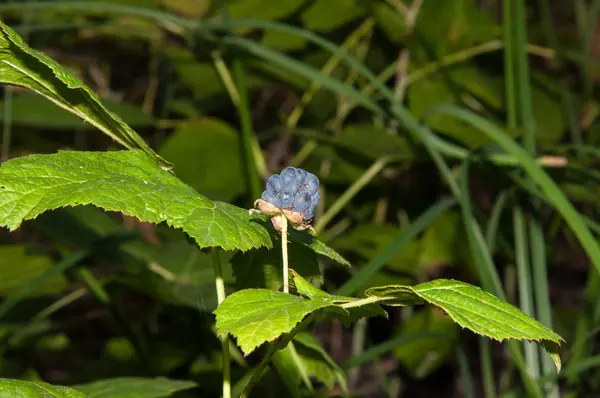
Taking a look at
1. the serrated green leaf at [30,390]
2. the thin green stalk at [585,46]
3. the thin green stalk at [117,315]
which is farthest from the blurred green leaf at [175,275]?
the thin green stalk at [585,46]

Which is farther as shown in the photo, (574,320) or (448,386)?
(448,386)

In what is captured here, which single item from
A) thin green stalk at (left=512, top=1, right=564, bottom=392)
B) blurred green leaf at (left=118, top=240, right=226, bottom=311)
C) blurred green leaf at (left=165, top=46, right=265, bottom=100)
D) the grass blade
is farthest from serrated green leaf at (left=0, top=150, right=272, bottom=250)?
blurred green leaf at (left=165, top=46, right=265, bottom=100)

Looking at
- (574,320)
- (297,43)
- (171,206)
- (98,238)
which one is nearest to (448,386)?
(574,320)

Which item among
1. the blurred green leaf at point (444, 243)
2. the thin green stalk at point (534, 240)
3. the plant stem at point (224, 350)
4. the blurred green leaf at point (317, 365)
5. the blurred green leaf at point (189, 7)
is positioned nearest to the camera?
the plant stem at point (224, 350)

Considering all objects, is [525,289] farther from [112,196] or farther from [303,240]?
[112,196]

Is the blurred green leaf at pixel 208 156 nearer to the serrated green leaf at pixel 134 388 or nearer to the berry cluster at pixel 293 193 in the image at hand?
the serrated green leaf at pixel 134 388

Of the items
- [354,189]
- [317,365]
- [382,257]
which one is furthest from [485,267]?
[354,189]

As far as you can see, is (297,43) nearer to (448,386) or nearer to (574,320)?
(574,320)
